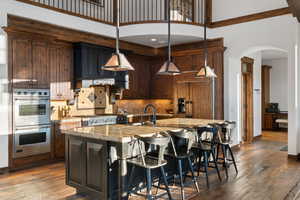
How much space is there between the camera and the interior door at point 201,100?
679cm

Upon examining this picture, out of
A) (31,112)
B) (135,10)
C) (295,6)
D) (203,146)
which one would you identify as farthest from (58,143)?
(295,6)

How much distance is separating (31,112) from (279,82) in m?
9.99

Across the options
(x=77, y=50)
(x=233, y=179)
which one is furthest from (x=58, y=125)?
(x=233, y=179)

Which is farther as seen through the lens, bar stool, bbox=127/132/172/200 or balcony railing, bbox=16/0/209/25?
balcony railing, bbox=16/0/209/25

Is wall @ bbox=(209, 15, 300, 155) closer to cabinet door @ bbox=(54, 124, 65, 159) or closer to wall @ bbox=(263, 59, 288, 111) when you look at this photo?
cabinet door @ bbox=(54, 124, 65, 159)

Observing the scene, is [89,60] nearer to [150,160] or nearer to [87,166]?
[87,166]

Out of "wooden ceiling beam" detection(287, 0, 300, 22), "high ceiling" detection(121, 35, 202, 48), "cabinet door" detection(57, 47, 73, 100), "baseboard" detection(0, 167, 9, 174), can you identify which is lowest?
"baseboard" detection(0, 167, 9, 174)

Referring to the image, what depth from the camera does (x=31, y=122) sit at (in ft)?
16.7

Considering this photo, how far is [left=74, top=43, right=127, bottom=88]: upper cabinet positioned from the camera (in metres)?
6.02

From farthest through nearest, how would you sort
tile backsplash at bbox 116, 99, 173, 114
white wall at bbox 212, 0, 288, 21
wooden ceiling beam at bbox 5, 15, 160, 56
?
tile backsplash at bbox 116, 99, 173, 114 < white wall at bbox 212, 0, 288, 21 < wooden ceiling beam at bbox 5, 15, 160, 56

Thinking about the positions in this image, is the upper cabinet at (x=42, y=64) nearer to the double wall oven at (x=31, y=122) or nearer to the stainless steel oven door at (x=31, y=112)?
the double wall oven at (x=31, y=122)

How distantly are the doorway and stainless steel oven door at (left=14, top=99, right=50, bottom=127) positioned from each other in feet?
18.7

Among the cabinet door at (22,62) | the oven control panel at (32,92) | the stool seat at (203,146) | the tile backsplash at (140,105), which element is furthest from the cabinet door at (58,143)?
the stool seat at (203,146)

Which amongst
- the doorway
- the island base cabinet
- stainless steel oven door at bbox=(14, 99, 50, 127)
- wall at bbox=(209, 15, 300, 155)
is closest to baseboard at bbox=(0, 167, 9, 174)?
stainless steel oven door at bbox=(14, 99, 50, 127)
